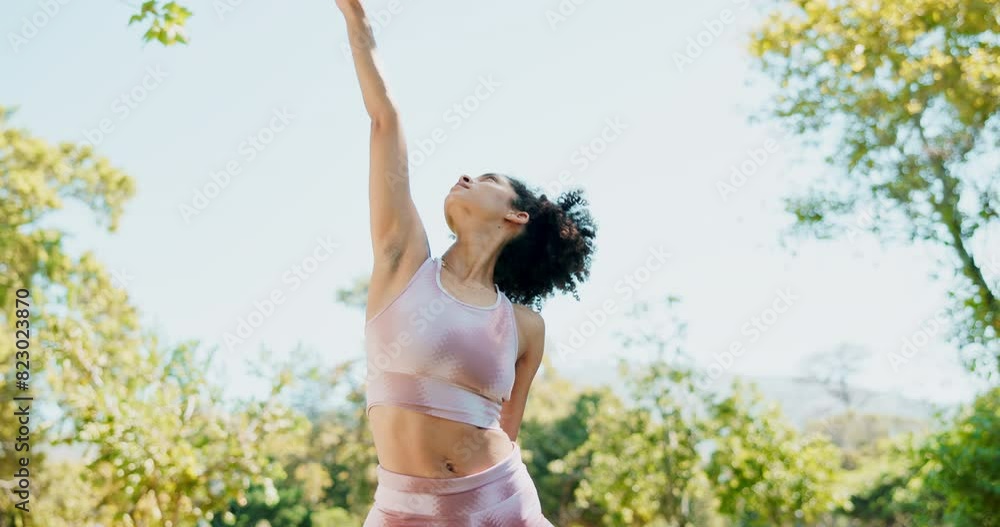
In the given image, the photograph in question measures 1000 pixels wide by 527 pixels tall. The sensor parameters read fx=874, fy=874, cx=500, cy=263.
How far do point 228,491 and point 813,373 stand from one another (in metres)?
41.3

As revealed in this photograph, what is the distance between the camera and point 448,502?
1.89m

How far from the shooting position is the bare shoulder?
222 centimetres

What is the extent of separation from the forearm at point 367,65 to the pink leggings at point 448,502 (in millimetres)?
829

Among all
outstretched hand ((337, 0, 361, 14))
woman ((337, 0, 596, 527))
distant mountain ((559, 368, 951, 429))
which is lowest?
distant mountain ((559, 368, 951, 429))

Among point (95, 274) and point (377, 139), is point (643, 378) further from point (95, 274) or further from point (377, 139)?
point (377, 139)

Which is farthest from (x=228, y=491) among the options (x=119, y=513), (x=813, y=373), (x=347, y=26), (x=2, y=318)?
(x=813, y=373)

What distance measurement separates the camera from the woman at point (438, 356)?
191 centimetres

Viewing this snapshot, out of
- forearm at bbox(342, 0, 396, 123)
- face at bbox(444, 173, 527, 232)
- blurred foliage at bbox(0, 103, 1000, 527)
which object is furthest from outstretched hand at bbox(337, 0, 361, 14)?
→ blurred foliage at bbox(0, 103, 1000, 527)

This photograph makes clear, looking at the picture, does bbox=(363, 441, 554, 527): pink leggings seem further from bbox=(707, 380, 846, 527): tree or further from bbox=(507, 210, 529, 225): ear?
bbox=(707, 380, 846, 527): tree

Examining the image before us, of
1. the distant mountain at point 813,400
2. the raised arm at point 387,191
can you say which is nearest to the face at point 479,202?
the raised arm at point 387,191

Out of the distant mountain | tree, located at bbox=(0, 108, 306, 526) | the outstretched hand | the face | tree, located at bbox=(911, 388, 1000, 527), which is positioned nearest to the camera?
the outstretched hand

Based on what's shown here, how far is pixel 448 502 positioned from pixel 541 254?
0.88m

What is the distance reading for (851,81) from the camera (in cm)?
1071

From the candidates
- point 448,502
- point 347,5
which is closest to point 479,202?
point 347,5
